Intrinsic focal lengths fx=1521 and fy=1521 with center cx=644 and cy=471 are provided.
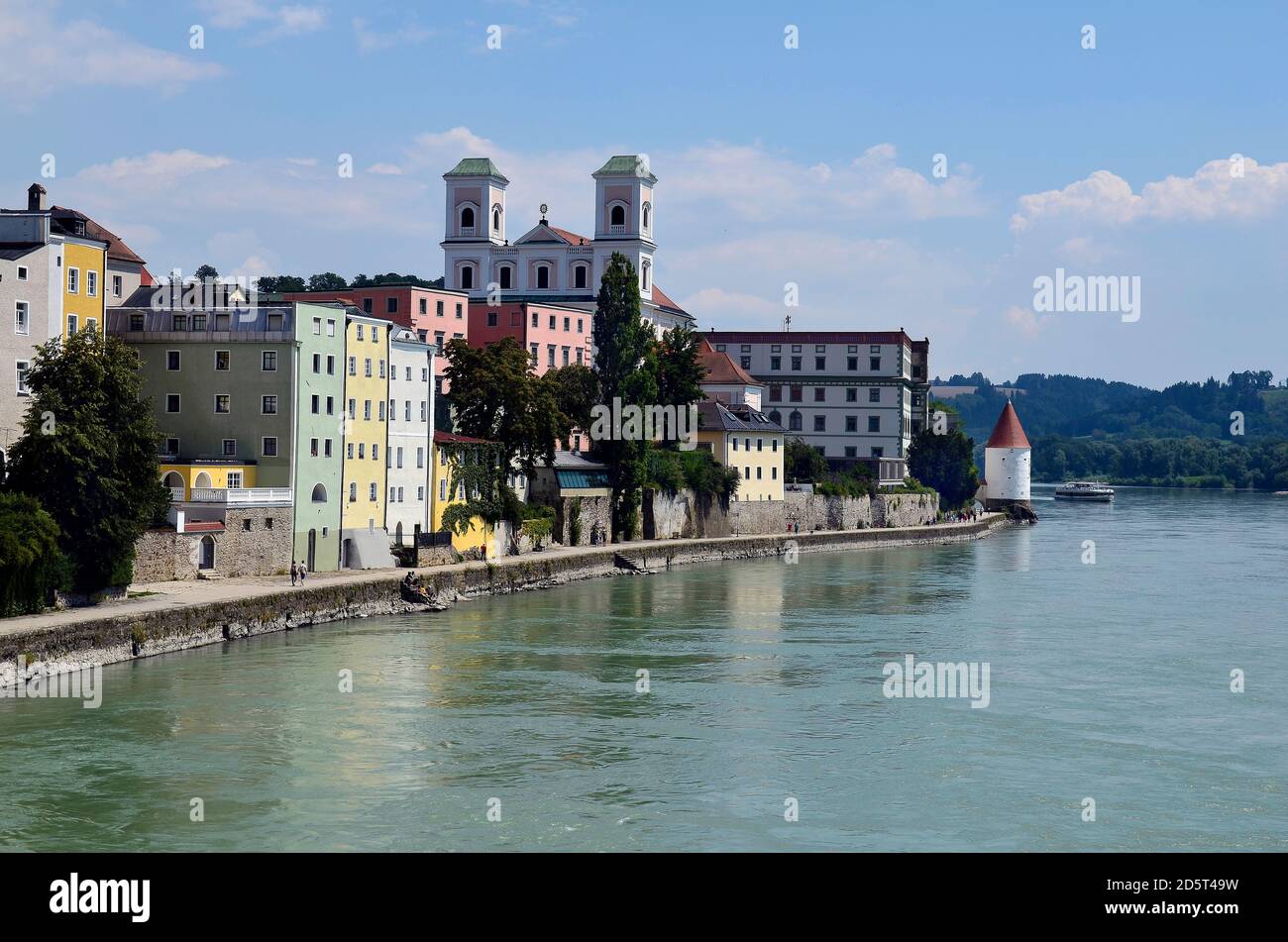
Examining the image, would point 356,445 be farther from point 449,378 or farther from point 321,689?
point 321,689

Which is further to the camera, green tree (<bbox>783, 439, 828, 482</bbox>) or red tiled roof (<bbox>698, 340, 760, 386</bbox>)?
red tiled roof (<bbox>698, 340, 760, 386</bbox>)

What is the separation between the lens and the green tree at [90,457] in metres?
39.7

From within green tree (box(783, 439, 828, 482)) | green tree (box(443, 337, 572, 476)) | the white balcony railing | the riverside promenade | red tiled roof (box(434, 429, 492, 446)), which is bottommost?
the riverside promenade

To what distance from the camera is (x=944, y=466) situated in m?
113

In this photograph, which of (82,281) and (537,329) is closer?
(82,281)

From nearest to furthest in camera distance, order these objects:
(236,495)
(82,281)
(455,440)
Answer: (236,495)
(82,281)
(455,440)

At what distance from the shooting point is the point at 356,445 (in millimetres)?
55062

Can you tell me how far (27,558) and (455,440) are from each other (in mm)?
25645

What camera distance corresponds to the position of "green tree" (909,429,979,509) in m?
113

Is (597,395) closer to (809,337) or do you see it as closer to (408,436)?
(408,436)

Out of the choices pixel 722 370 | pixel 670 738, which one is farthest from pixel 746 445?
pixel 670 738

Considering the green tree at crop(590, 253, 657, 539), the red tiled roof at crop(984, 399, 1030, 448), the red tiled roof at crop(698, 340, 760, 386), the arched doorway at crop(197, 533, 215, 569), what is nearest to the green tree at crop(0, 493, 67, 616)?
the arched doorway at crop(197, 533, 215, 569)

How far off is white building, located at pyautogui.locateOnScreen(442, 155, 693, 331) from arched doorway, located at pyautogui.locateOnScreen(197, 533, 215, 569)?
55.4m

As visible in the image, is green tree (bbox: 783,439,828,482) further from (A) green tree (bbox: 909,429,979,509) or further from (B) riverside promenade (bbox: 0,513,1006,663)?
(B) riverside promenade (bbox: 0,513,1006,663)
